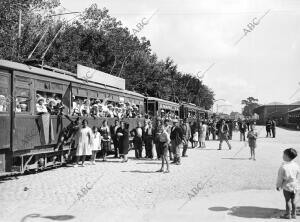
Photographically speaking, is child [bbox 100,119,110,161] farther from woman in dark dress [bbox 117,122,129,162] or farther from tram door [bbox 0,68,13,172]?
tram door [bbox 0,68,13,172]

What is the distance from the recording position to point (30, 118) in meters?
10.9

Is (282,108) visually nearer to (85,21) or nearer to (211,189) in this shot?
(85,21)

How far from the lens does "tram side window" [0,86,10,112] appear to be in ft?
32.3

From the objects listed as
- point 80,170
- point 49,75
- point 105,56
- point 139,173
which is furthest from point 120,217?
point 105,56

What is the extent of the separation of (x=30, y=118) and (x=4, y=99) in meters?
1.12

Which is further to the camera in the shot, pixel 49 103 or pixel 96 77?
pixel 96 77

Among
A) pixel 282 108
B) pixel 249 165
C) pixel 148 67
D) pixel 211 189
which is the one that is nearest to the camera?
pixel 211 189

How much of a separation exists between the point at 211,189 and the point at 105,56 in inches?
1348

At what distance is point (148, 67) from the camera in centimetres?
4669

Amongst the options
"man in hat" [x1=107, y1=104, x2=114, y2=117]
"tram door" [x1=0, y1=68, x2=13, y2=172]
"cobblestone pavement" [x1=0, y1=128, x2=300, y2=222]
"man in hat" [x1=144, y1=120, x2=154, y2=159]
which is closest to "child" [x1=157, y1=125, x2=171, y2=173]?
"cobblestone pavement" [x1=0, y1=128, x2=300, y2=222]

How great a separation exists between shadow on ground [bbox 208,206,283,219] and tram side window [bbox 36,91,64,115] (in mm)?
6472

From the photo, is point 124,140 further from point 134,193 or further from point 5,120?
point 134,193

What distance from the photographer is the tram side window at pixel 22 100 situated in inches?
415

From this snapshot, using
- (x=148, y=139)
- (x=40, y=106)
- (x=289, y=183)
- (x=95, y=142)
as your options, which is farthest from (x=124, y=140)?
(x=289, y=183)
